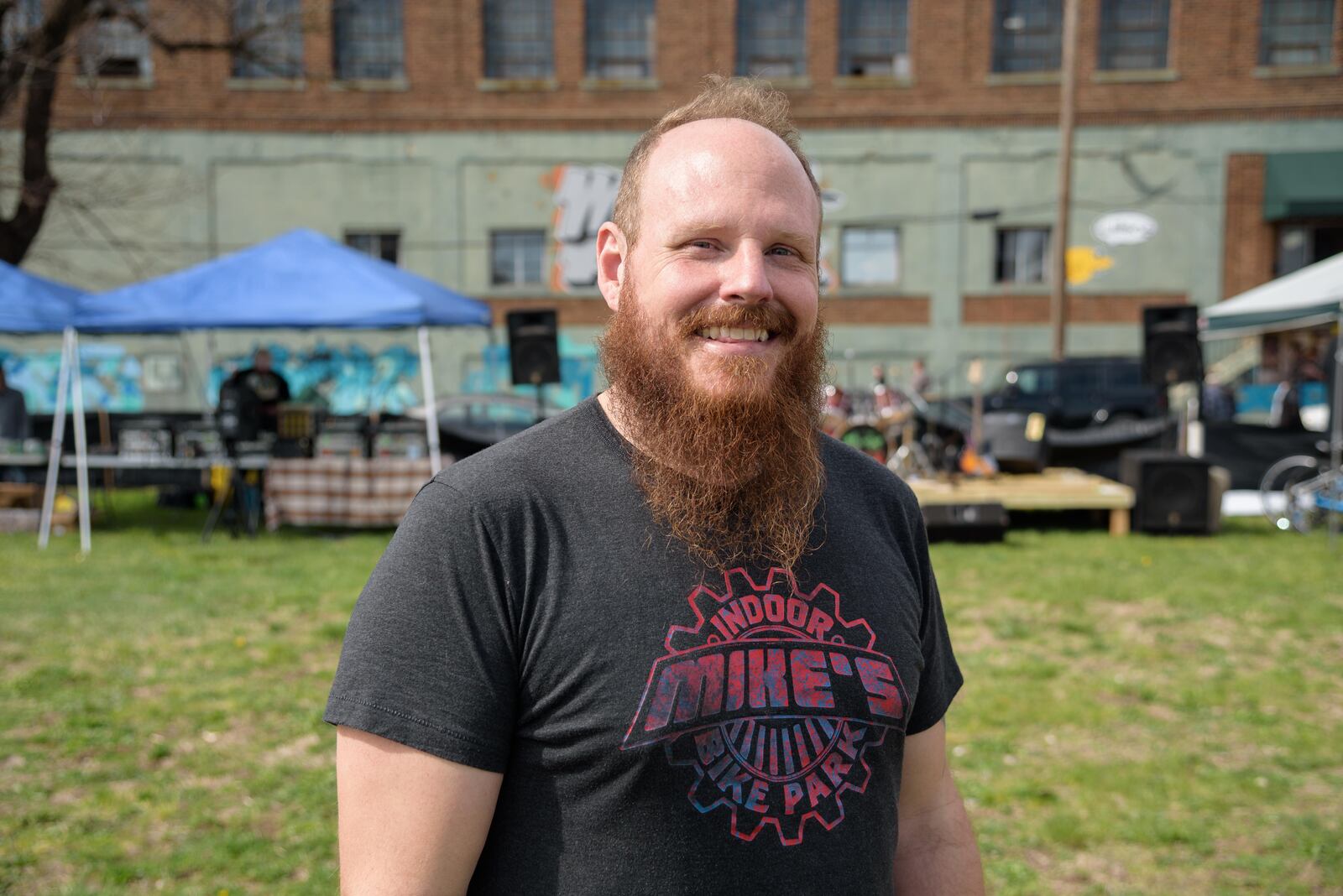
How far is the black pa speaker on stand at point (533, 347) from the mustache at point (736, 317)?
39.4 feet

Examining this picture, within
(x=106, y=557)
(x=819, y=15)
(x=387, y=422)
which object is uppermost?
(x=819, y=15)

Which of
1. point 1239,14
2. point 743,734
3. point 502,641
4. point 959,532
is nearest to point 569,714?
point 502,641

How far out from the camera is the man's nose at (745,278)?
5.04ft

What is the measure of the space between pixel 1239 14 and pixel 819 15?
30.1 feet

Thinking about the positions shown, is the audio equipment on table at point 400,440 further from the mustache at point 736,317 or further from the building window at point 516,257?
the mustache at point 736,317

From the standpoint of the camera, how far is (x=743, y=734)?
143 centimetres

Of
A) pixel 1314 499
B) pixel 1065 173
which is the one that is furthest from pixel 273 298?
pixel 1065 173

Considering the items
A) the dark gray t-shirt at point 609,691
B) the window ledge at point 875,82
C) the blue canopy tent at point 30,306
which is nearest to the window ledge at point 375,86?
the window ledge at point 875,82

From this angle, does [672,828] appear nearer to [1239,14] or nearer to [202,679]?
[202,679]

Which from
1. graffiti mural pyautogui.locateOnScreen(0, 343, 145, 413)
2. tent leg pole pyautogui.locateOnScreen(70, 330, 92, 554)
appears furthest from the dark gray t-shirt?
graffiti mural pyautogui.locateOnScreen(0, 343, 145, 413)

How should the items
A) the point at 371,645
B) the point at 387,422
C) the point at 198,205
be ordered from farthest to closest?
the point at 198,205 < the point at 387,422 < the point at 371,645

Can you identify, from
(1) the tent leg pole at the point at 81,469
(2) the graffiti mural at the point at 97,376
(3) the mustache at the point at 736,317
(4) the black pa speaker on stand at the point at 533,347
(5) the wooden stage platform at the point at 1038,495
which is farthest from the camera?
(2) the graffiti mural at the point at 97,376

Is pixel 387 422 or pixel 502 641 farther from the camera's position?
pixel 387 422

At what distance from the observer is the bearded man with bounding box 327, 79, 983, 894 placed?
1352 millimetres
